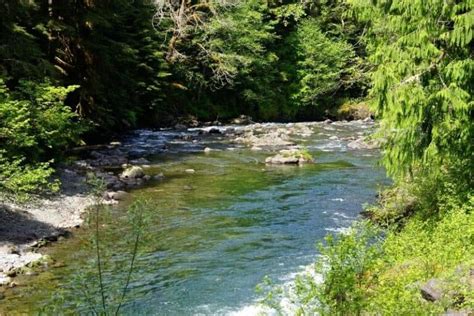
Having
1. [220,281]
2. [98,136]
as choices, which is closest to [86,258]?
[220,281]

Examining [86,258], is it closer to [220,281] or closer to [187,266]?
[187,266]

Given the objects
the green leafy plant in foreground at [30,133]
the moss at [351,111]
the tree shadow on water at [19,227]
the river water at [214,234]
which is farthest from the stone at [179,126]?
the tree shadow on water at [19,227]

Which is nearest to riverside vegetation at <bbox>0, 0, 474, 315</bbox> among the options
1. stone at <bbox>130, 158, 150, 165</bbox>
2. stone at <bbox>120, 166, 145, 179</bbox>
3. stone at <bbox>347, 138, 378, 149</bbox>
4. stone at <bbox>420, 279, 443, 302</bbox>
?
stone at <bbox>420, 279, 443, 302</bbox>

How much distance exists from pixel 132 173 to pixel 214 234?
6.95m

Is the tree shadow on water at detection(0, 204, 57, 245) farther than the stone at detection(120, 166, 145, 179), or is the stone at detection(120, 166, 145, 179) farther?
the stone at detection(120, 166, 145, 179)

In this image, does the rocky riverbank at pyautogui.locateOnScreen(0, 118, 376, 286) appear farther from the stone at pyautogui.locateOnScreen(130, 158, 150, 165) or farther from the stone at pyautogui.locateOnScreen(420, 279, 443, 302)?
the stone at pyautogui.locateOnScreen(420, 279, 443, 302)

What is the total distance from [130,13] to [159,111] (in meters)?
6.53

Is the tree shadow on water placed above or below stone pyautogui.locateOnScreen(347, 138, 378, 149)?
above

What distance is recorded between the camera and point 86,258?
36.7 ft

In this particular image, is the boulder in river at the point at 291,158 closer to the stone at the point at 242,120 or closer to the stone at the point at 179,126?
the stone at the point at 179,126

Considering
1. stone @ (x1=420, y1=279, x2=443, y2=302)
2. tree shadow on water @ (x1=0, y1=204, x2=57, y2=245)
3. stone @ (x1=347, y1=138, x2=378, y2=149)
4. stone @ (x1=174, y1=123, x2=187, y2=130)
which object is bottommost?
stone @ (x1=174, y1=123, x2=187, y2=130)

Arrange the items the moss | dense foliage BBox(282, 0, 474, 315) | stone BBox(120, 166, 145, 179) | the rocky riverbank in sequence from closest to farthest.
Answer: dense foliage BBox(282, 0, 474, 315)
the rocky riverbank
stone BBox(120, 166, 145, 179)
the moss

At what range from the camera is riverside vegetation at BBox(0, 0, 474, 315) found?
650cm

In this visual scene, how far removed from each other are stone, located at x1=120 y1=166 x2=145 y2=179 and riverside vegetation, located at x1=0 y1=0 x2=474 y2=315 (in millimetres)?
2068
